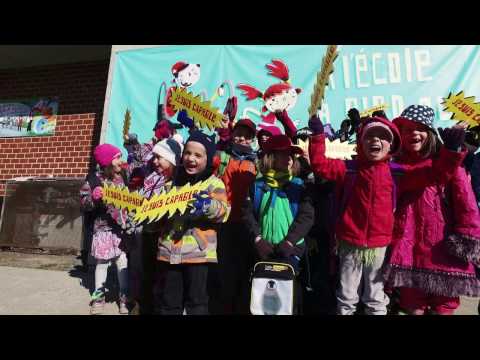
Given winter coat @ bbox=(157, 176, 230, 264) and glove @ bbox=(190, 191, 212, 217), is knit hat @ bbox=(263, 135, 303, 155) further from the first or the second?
glove @ bbox=(190, 191, 212, 217)

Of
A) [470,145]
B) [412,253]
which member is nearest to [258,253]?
[412,253]

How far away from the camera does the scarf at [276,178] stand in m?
2.42

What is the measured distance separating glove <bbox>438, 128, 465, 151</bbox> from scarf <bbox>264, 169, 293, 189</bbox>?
1.02 m

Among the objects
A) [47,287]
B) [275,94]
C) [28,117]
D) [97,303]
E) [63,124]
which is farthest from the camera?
[28,117]

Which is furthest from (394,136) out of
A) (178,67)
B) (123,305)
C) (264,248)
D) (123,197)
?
(178,67)

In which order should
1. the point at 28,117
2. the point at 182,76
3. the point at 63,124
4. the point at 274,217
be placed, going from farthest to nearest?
the point at 28,117 → the point at 63,124 → the point at 182,76 → the point at 274,217

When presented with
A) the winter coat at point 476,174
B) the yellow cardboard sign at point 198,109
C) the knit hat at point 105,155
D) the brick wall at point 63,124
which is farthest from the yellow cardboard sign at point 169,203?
the brick wall at point 63,124

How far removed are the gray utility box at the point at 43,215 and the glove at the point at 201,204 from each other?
3.60 meters

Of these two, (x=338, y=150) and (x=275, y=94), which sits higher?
(x=275, y=94)

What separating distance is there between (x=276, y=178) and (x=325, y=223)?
1.94 ft

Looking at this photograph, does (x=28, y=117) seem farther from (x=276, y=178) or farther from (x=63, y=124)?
(x=276, y=178)

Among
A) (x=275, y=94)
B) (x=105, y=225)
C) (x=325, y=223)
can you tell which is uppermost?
(x=275, y=94)

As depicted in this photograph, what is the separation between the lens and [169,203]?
6.88 feet

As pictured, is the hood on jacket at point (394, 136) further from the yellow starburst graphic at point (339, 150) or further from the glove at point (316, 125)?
the yellow starburst graphic at point (339, 150)
